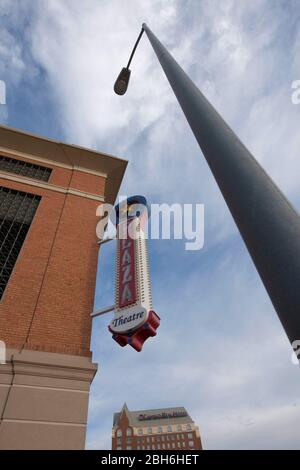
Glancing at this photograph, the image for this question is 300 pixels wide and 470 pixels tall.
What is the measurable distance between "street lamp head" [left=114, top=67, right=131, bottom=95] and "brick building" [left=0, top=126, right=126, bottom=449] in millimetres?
6362

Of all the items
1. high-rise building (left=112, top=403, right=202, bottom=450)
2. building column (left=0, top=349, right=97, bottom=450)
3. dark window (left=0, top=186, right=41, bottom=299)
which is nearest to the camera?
building column (left=0, top=349, right=97, bottom=450)

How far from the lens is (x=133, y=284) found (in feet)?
30.4

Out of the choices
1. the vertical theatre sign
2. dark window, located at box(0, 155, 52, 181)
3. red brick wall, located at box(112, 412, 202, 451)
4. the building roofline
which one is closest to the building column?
the vertical theatre sign

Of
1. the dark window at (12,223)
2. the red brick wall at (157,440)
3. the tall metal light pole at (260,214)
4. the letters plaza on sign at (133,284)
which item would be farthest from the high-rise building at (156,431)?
the tall metal light pole at (260,214)

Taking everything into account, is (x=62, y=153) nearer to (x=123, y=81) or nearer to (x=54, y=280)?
(x=54, y=280)

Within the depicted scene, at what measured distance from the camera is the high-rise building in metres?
102

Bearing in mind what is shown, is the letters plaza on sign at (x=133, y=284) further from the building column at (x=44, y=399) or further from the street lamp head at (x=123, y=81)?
the street lamp head at (x=123, y=81)

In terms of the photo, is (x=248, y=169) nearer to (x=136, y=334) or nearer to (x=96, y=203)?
(x=136, y=334)

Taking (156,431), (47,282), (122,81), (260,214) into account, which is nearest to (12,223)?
(47,282)

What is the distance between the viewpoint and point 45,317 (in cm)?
986

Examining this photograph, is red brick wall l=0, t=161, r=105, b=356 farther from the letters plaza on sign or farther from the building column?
the letters plaza on sign

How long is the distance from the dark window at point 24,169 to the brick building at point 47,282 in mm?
47

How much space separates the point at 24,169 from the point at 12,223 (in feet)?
13.3
